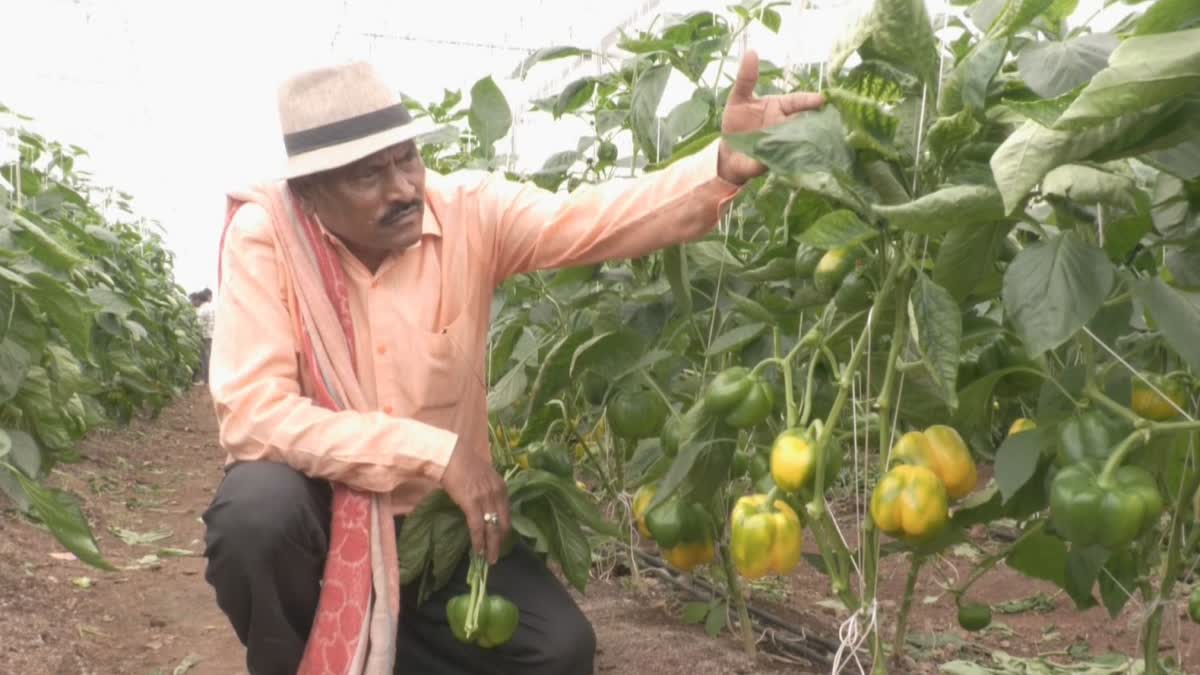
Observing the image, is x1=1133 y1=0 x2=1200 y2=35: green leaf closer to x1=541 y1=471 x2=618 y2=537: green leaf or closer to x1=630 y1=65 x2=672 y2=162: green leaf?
x1=630 y1=65 x2=672 y2=162: green leaf

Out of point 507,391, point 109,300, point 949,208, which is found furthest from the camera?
point 109,300

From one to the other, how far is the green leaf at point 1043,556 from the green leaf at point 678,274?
541 mm

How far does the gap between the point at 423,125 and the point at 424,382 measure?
390mm

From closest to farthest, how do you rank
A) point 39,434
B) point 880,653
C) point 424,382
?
1. point 880,653
2. point 424,382
3. point 39,434

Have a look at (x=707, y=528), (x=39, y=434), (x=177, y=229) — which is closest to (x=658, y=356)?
(x=707, y=528)

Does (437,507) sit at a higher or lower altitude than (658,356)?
lower

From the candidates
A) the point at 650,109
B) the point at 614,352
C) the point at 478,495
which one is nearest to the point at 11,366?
the point at 478,495

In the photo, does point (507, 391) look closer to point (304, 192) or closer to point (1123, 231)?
point (304, 192)

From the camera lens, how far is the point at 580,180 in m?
2.68

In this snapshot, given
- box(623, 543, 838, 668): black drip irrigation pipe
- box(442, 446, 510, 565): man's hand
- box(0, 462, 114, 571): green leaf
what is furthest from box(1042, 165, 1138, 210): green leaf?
box(0, 462, 114, 571): green leaf

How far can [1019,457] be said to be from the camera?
1.31 metres

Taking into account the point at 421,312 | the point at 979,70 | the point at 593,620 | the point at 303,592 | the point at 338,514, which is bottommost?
the point at 593,620

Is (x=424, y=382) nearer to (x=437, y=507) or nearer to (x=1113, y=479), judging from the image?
(x=437, y=507)

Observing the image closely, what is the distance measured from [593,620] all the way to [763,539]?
1.39m
